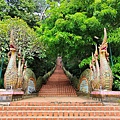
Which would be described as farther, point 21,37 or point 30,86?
point 21,37

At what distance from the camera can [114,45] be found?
8.46 m

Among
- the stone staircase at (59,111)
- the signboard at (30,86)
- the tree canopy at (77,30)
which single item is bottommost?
the stone staircase at (59,111)

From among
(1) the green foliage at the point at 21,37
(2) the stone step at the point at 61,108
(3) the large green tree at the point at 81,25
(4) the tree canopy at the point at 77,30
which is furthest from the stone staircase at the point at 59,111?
(1) the green foliage at the point at 21,37

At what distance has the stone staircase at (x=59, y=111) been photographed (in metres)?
4.38

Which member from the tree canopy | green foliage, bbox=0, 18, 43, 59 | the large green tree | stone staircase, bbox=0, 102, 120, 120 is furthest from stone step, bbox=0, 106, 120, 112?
green foliage, bbox=0, 18, 43, 59

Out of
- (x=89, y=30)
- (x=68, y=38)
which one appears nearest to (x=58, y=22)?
(x=68, y=38)

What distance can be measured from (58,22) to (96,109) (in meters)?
4.70

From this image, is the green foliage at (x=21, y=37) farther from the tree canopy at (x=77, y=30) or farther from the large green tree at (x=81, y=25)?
the large green tree at (x=81, y=25)

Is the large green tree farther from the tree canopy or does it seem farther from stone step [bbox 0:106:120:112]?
stone step [bbox 0:106:120:112]

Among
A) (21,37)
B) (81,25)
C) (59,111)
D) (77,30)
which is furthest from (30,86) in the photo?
(59,111)

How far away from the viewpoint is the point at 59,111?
4723 millimetres

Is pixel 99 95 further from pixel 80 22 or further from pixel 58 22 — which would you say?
pixel 58 22

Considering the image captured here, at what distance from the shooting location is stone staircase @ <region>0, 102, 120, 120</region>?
4.38 metres

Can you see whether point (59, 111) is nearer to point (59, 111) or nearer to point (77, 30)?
point (59, 111)
